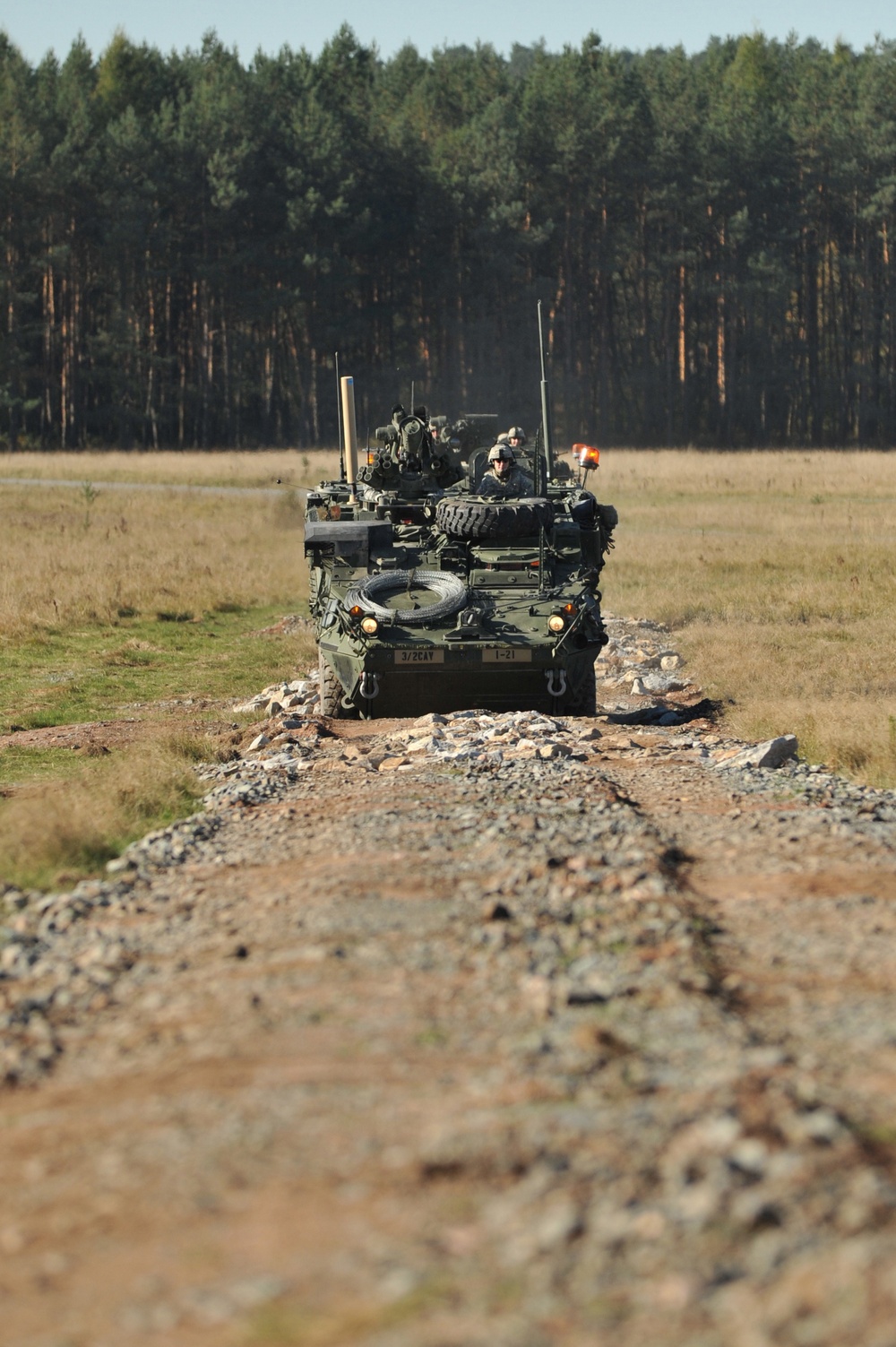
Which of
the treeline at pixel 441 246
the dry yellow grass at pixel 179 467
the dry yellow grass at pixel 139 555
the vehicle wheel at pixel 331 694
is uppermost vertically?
the treeline at pixel 441 246

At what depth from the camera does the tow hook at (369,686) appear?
1359 centimetres

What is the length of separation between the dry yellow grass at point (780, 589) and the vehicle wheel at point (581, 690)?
132 centimetres

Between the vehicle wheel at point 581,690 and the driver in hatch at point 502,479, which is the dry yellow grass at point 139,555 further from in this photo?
the vehicle wheel at point 581,690

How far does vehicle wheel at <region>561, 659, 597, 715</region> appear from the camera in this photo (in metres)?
13.8

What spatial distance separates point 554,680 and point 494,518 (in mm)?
1865

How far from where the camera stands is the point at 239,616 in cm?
2461

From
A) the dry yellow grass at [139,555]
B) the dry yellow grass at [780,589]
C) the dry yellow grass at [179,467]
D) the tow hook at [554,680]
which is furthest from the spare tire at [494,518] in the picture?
the dry yellow grass at [179,467]

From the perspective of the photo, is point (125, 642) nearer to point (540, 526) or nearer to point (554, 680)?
point (540, 526)

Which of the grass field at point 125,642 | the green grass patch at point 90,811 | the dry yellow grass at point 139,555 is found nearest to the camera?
the green grass patch at point 90,811

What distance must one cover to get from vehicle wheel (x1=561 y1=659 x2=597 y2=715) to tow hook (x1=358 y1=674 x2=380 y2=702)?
1.60 meters

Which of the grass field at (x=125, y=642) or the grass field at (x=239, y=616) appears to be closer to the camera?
the grass field at (x=125, y=642)

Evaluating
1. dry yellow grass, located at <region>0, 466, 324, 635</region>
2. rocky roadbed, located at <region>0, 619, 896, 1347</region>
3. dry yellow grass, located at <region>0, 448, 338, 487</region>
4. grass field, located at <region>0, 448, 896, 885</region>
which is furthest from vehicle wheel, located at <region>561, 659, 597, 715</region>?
dry yellow grass, located at <region>0, 448, 338, 487</region>

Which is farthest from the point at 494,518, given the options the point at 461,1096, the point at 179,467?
the point at 179,467

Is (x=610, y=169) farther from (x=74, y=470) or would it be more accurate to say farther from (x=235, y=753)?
(x=235, y=753)
